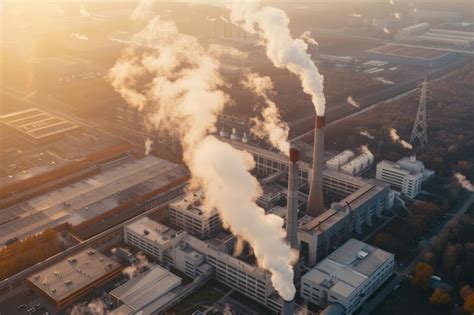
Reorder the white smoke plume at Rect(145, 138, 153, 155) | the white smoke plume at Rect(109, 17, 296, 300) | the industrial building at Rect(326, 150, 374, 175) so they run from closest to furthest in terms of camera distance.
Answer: the white smoke plume at Rect(109, 17, 296, 300) → the industrial building at Rect(326, 150, 374, 175) → the white smoke plume at Rect(145, 138, 153, 155)

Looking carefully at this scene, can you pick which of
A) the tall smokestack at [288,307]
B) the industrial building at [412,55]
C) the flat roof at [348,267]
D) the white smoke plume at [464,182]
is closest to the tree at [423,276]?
the flat roof at [348,267]

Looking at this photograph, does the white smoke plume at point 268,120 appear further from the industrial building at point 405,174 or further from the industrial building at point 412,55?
the industrial building at point 412,55

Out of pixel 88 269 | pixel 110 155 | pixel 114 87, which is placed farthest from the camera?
pixel 114 87

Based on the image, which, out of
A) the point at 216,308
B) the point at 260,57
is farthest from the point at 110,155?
the point at 260,57

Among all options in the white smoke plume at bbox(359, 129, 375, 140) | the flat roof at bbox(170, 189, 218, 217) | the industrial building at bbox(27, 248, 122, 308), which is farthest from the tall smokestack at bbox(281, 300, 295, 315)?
the white smoke plume at bbox(359, 129, 375, 140)

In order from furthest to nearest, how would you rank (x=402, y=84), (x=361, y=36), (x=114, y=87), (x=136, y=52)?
(x=361, y=36) → (x=136, y=52) → (x=402, y=84) → (x=114, y=87)

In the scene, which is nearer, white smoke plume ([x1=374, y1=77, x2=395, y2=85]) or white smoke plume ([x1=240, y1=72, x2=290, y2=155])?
white smoke plume ([x1=240, y1=72, x2=290, y2=155])

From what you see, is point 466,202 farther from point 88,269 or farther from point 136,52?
point 136,52

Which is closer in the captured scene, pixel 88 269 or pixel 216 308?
pixel 216 308

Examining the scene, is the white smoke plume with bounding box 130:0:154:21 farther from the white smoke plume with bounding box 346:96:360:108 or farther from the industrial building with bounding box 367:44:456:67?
the white smoke plume with bounding box 346:96:360:108
